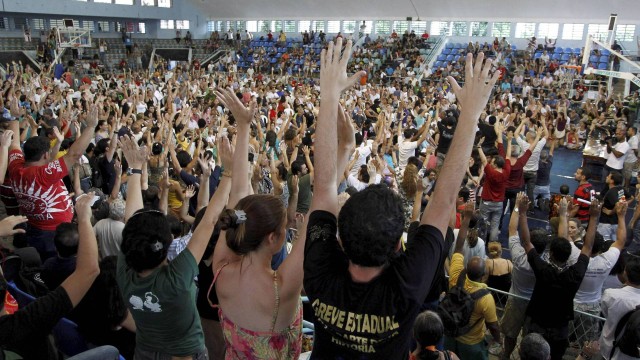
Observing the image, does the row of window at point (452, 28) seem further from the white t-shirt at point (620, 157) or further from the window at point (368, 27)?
the white t-shirt at point (620, 157)

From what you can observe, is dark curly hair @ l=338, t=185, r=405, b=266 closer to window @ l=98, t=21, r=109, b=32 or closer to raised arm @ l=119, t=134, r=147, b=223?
raised arm @ l=119, t=134, r=147, b=223

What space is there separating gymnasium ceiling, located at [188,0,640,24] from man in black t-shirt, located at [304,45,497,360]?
893 inches

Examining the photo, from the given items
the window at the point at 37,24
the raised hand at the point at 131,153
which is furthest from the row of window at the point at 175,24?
the raised hand at the point at 131,153

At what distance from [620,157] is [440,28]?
1861 cm

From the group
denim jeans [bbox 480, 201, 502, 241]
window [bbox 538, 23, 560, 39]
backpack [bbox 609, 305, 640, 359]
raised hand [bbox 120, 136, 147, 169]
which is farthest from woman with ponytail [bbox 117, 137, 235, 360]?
window [bbox 538, 23, 560, 39]

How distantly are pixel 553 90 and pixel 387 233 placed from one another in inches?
755

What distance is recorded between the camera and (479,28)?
2450 cm

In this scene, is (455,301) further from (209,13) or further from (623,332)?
(209,13)

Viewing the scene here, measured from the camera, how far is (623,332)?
322 centimetres

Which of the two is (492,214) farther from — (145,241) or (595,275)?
(145,241)

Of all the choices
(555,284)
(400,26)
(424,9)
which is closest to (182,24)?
(400,26)

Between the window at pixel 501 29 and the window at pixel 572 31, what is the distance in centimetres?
242

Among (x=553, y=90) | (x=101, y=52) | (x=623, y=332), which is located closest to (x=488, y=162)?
(x=623, y=332)

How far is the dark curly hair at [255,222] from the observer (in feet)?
6.46
